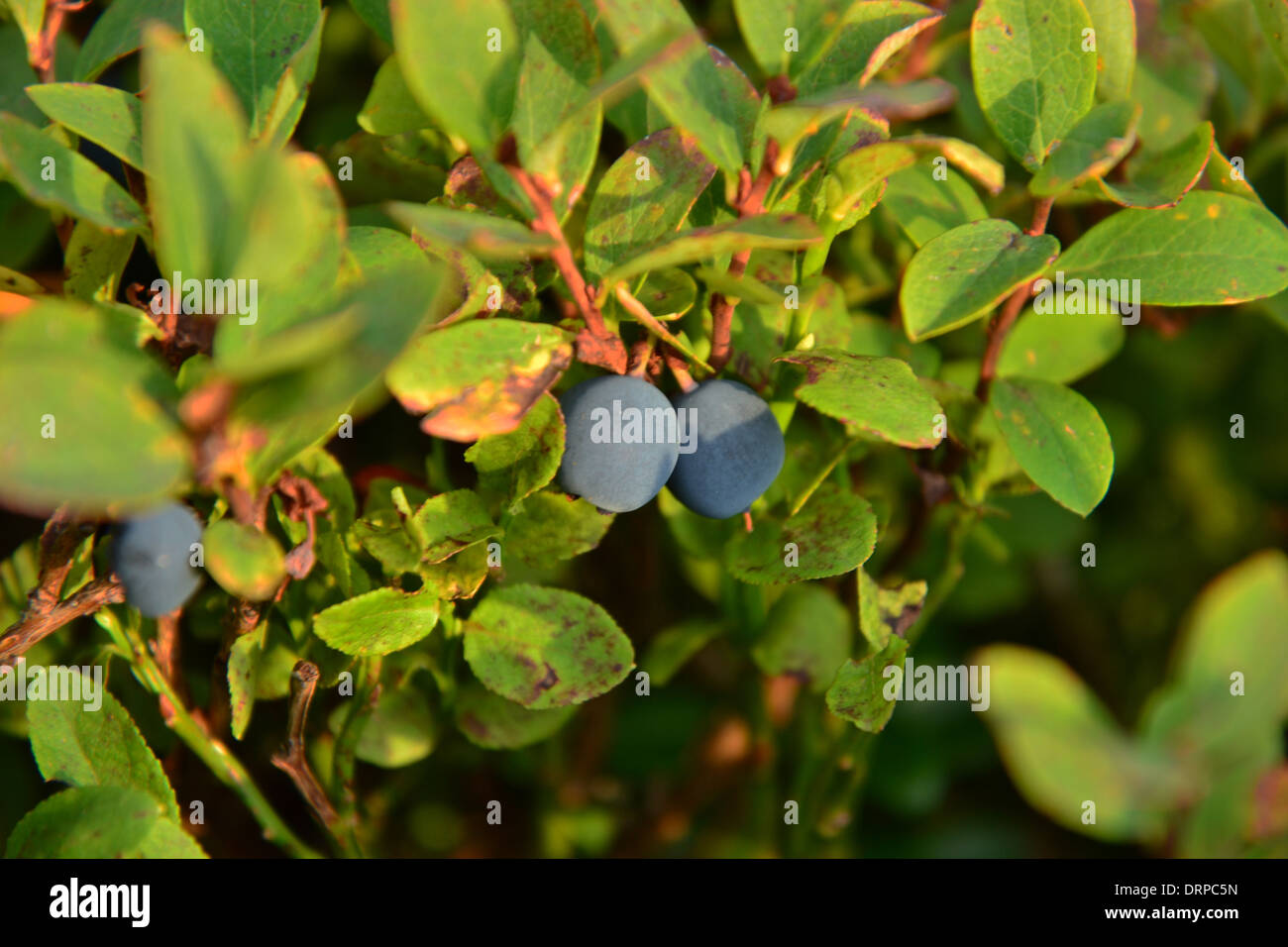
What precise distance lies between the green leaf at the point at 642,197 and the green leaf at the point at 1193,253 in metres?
0.26

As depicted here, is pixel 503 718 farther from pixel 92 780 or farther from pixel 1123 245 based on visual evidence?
pixel 1123 245

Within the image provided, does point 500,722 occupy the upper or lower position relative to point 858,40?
lower

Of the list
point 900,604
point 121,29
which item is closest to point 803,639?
point 900,604

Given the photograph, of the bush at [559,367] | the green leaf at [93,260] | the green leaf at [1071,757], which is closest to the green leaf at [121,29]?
the bush at [559,367]

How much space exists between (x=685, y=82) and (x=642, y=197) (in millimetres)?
87

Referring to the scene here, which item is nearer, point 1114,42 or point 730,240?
point 730,240

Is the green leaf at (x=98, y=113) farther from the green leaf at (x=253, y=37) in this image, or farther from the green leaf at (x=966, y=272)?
the green leaf at (x=966, y=272)

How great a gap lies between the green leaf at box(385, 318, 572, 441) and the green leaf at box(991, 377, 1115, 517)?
31 centimetres

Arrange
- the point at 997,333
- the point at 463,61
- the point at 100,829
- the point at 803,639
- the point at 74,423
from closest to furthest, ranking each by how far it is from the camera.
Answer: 1. the point at 74,423
2. the point at 463,61
3. the point at 100,829
4. the point at 997,333
5. the point at 803,639

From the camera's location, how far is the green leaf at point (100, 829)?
610 millimetres

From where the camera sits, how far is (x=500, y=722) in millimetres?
794

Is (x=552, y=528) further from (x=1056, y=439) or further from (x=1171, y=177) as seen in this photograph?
(x=1171, y=177)

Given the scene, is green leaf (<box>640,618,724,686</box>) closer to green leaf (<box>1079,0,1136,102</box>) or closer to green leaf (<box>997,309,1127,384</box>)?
green leaf (<box>997,309,1127,384</box>)

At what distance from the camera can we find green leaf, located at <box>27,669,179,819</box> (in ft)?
2.22
